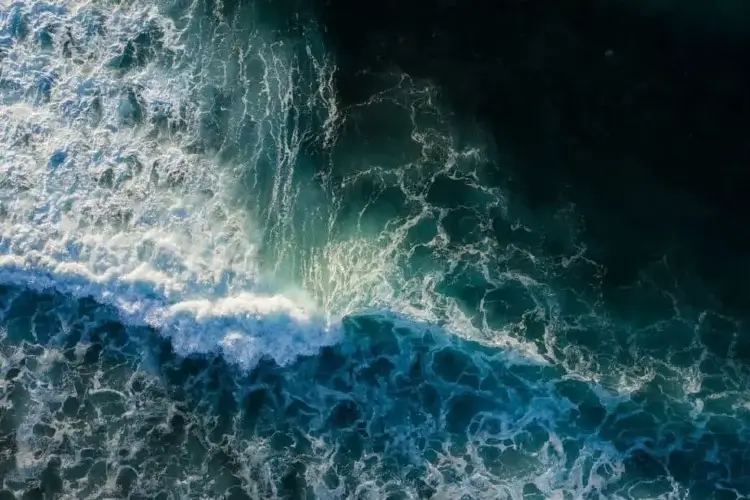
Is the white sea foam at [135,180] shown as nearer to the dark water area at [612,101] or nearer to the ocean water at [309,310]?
the ocean water at [309,310]

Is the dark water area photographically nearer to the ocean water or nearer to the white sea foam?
the ocean water

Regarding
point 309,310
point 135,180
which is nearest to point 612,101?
point 309,310

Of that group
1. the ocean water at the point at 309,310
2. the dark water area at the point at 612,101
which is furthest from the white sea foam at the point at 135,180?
the dark water area at the point at 612,101

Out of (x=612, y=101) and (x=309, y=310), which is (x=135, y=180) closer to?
(x=309, y=310)

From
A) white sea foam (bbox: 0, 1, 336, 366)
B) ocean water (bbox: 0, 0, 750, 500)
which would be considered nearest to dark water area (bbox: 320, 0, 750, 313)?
ocean water (bbox: 0, 0, 750, 500)

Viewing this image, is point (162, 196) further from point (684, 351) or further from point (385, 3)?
point (684, 351)

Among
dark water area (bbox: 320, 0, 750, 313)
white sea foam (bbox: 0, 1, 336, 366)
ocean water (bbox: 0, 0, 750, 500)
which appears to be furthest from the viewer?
white sea foam (bbox: 0, 1, 336, 366)
